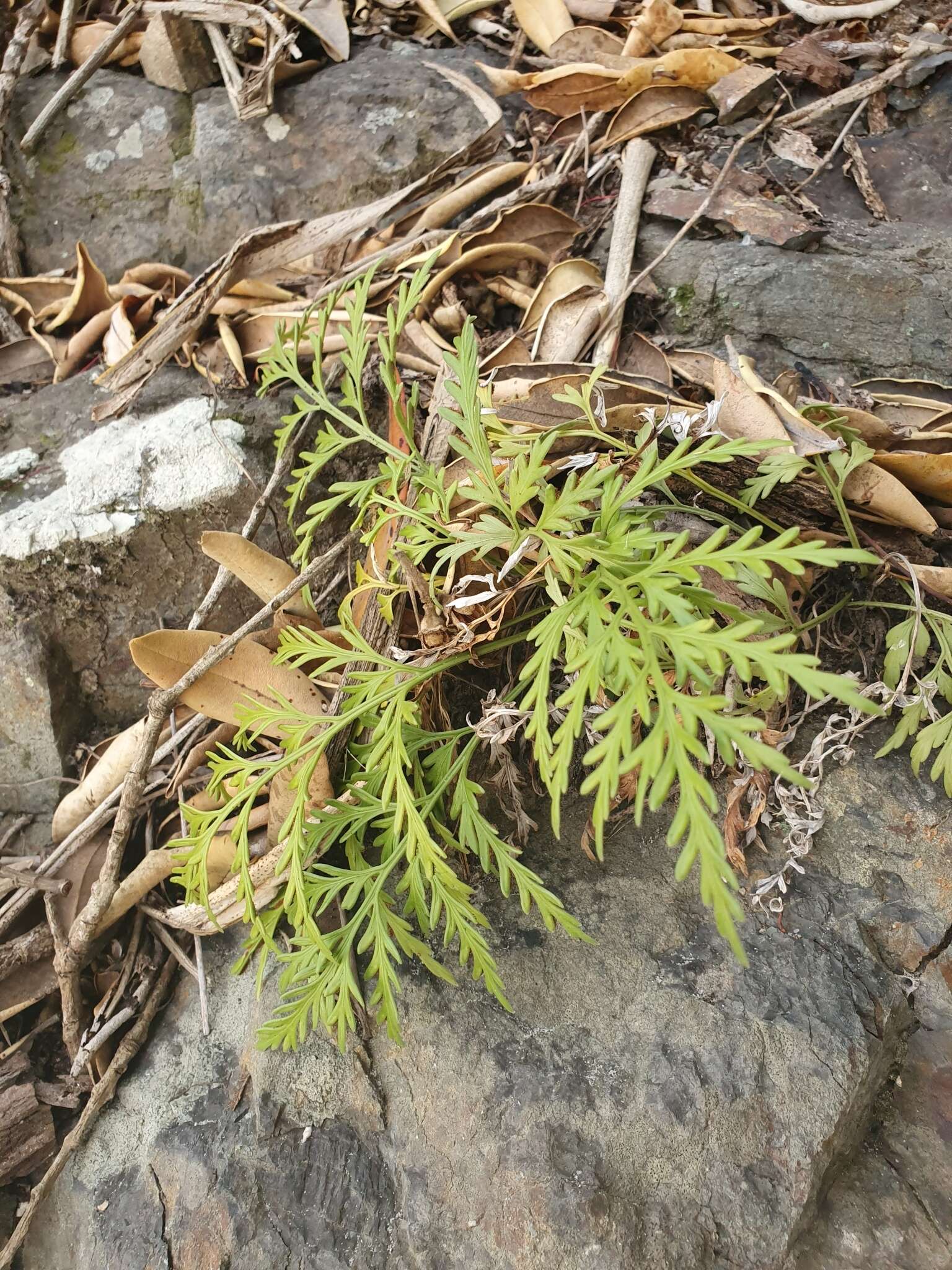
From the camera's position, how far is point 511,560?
1.53 meters

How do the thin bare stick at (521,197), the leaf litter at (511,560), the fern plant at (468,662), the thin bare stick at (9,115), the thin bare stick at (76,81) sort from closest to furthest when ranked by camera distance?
the fern plant at (468,662) < the leaf litter at (511,560) < the thin bare stick at (521,197) < the thin bare stick at (9,115) < the thin bare stick at (76,81)

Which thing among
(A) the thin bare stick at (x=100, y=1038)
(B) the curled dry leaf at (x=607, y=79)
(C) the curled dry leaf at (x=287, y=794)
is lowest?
(A) the thin bare stick at (x=100, y=1038)

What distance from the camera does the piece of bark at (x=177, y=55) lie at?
2775 mm

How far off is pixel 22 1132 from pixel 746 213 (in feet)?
8.84

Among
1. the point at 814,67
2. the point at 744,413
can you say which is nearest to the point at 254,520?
the point at 744,413

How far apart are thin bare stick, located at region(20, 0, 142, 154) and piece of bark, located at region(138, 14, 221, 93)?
0.06m

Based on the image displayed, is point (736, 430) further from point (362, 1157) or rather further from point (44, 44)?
point (44, 44)

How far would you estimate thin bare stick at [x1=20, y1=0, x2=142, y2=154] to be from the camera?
2773mm

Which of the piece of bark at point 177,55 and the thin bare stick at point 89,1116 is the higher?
the piece of bark at point 177,55

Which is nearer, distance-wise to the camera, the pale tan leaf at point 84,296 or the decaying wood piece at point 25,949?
the decaying wood piece at point 25,949

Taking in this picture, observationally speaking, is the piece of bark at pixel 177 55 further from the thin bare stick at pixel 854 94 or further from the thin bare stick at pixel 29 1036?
the thin bare stick at pixel 29 1036

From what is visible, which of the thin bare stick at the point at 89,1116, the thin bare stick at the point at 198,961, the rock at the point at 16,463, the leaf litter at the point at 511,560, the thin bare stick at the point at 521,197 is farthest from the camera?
the thin bare stick at the point at 521,197

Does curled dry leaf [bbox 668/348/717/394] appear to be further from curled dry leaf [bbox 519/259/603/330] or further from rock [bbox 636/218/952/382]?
curled dry leaf [bbox 519/259/603/330]

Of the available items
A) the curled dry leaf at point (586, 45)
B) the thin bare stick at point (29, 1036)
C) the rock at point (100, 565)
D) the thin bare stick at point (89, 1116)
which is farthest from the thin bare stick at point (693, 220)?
the thin bare stick at point (29, 1036)
